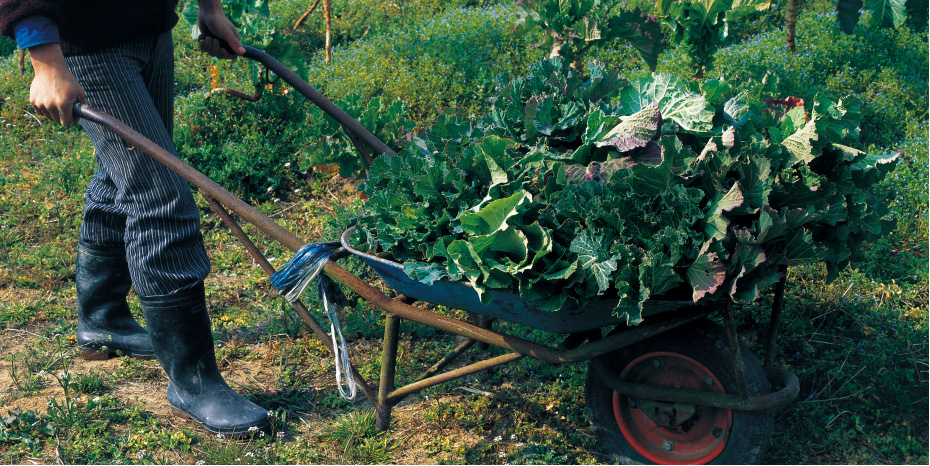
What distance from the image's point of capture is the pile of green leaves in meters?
2.00

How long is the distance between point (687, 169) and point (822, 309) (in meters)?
1.70

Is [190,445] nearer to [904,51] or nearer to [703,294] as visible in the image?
[703,294]

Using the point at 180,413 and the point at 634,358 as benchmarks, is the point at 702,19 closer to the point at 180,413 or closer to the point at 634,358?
the point at 634,358

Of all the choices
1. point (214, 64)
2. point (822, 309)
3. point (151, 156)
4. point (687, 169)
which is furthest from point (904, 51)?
point (151, 156)

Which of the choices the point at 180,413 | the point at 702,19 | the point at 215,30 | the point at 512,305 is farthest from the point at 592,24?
the point at 180,413

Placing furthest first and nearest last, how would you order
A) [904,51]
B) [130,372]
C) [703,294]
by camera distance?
1. [904,51]
2. [130,372]
3. [703,294]

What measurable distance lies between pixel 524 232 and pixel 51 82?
61.1 inches

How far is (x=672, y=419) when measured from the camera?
239cm

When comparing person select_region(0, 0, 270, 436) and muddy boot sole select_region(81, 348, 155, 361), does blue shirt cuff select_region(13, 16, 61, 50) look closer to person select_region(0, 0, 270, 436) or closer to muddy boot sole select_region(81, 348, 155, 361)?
person select_region(0, 0, 270, 436)

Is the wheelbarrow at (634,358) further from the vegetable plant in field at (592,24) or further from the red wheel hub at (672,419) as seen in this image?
the vegetable plant in field at (592,24)

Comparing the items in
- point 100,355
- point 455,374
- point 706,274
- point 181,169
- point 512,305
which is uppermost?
point 181,169

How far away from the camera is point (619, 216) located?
2.07 metres

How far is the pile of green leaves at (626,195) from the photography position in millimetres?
1998

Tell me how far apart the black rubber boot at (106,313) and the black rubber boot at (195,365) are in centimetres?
57
